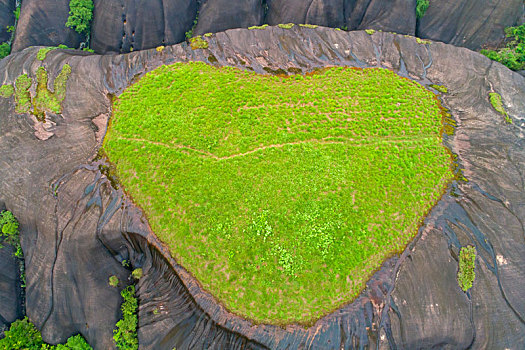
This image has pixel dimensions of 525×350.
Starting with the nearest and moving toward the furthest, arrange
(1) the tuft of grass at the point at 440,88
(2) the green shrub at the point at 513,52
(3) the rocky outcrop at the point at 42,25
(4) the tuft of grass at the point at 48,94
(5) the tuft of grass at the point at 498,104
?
(4) the tuft of grass at the point at 48,94 < (5) the tuft of grass at the point at 498,104 < (1) the tuft of grass at the point at 440,88 < (2) the green shrub at the point at 513,52 < (3) the rocky outcrop at the point at 42,25

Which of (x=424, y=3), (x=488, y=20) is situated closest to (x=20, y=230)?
(x=424, y=3)

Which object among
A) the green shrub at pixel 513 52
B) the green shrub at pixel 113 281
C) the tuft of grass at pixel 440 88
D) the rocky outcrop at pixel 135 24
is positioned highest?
the rocky outcrop at pixel 135 24

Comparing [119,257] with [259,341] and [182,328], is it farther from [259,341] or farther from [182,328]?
[259,341]

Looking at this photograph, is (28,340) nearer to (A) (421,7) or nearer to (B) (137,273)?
(B) (137,273)

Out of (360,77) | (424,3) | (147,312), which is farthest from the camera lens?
(424,3)

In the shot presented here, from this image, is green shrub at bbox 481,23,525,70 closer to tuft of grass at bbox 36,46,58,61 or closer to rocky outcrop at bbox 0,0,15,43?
tuft of grass at bbox 36,46,58,61

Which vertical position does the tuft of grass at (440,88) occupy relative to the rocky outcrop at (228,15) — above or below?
below

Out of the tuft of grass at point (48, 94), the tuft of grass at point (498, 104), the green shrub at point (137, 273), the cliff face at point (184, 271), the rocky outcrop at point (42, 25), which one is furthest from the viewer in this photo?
the rocky outcrop at point (42, 25)

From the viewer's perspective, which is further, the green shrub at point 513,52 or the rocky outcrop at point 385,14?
the rocky outcrop at point 385,14

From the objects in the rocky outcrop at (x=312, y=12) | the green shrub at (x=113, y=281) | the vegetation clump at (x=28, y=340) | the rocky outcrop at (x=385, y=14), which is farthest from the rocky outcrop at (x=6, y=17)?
the rocky outcrop at (x=385, y=14)

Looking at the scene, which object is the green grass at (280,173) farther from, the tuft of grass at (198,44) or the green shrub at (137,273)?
the green shrub at (137,273)
